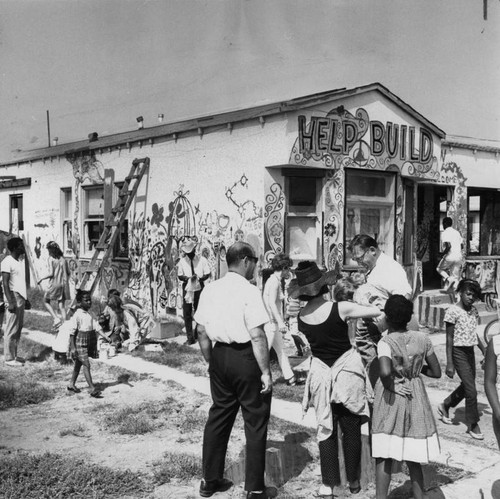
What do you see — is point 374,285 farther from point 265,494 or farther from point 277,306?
point 277,306

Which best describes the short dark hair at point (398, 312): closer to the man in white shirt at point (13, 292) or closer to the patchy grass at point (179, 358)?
the patchy grass at point (179, 358)

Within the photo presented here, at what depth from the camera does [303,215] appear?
1129cm

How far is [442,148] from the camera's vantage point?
14781mm

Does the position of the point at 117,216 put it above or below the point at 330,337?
above

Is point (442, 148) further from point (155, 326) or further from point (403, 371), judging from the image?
point (403, 371)

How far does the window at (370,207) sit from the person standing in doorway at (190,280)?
2725 millimetres

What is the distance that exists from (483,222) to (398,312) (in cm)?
1271

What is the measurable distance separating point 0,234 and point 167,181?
7127 millimetres

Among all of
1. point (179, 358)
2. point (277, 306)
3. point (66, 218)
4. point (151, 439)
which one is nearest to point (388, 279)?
point (151, 439)

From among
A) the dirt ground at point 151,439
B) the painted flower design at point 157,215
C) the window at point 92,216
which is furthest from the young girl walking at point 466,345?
the window at point 92,216

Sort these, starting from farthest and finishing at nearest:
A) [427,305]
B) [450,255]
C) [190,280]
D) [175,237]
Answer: [450,255]
[175,237]
[427,305]
[190,280]

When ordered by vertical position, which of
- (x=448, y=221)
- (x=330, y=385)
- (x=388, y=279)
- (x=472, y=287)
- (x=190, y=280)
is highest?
(x=448, y=221)

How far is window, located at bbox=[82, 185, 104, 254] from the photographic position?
622 inches

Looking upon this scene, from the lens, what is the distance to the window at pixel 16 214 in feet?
63.5
